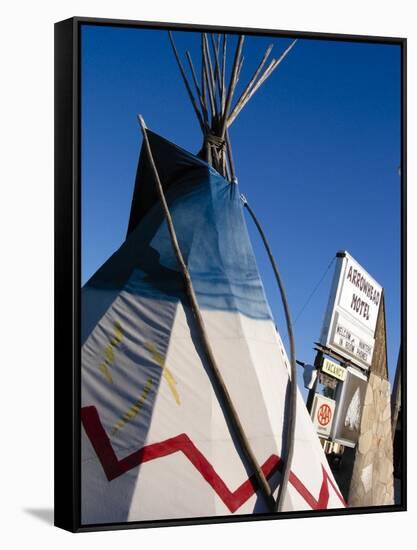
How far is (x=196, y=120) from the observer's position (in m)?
9.84

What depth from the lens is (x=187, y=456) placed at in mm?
9508

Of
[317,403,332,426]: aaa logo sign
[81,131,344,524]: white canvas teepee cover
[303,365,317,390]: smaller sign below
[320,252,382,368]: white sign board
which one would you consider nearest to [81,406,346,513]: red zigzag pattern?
[81,131,344,524]: white canvas teepee cover

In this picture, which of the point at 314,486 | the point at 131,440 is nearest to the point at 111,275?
the point at 131,440

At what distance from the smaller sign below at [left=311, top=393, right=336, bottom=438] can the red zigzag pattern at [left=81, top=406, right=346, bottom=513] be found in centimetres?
50

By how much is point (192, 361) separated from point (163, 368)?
247 millimetres

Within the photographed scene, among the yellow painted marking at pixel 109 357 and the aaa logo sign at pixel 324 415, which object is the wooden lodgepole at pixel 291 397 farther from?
the yellow painted marking at pixel 109 357

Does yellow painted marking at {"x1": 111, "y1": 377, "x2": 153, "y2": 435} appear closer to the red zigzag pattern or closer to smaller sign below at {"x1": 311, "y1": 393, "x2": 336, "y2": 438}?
the red zigzag pattern

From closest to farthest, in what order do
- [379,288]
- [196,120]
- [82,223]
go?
[82,223]
[196,120]
[379,288]

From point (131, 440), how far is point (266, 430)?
1.04 meters

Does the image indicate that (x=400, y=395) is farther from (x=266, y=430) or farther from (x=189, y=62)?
(x=189, y=62)

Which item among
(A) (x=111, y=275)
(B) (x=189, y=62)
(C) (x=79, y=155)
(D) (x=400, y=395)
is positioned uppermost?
(B) (x=189, y=62)

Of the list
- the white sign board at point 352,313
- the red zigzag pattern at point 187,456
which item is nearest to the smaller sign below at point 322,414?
the white sign board at point 352,313

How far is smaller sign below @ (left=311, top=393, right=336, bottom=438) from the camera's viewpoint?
10.4 metres

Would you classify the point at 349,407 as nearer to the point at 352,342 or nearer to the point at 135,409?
the point at 352,342
